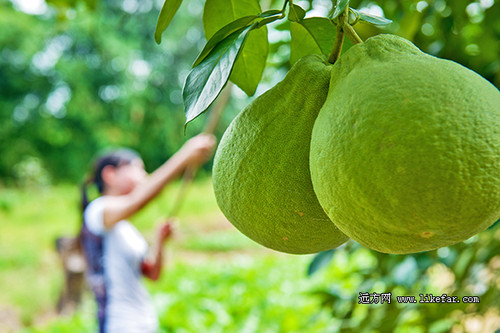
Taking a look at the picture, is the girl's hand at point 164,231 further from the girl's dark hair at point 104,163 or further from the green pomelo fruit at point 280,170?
the green pomelo fruit at point 280,170

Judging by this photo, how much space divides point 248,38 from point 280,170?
22 centimetres

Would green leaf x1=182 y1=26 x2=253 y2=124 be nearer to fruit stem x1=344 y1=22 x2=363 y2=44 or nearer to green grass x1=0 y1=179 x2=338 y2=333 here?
fruit stem x1=344 y1=22 x2=363 y2=44

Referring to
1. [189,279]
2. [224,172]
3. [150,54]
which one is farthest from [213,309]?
[150,54]

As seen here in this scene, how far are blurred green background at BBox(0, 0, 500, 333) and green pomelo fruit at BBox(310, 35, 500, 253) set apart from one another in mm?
540

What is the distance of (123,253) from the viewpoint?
7.14ft

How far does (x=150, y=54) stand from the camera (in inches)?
352

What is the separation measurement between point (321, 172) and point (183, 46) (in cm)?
958

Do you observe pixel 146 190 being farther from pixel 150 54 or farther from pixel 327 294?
pixel 150 54

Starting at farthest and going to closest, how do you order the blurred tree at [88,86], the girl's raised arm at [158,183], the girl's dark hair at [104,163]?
the blurred tree at [88,86] → the girl's dark hair at [104,163] → the girl's raised arm at [158,183]

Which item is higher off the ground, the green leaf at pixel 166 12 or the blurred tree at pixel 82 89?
the green leaf at pixel 166 12

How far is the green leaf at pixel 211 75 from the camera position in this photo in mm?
411

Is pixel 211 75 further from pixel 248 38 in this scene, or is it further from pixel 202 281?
pixel 202 281

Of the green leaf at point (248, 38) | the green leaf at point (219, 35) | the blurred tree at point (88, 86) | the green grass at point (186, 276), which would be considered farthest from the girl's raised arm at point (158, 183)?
the blurred tree at point (88, 86)

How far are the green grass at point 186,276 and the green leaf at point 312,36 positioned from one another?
3.40 feet
